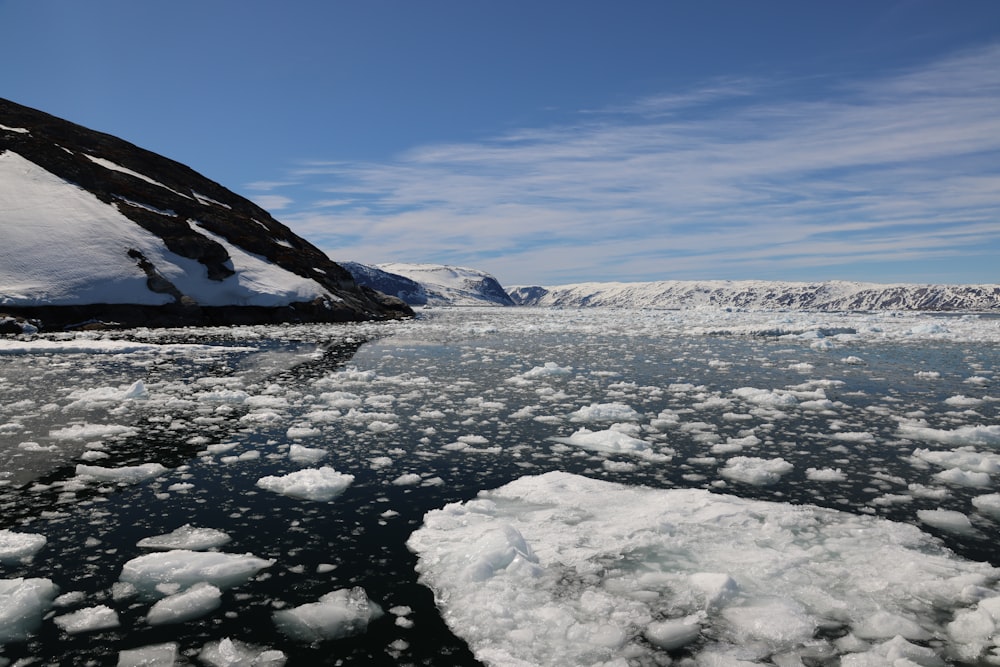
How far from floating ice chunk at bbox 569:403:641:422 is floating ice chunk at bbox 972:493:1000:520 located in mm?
5037

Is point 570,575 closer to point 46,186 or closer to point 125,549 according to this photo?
point 125,549

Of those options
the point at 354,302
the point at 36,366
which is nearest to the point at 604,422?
the point at 36,366

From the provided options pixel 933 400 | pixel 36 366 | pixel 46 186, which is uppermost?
pixel 46 186

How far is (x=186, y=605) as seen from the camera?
13.5 ft

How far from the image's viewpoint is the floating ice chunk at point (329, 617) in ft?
12.5

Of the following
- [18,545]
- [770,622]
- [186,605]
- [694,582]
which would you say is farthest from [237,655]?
[770,622]

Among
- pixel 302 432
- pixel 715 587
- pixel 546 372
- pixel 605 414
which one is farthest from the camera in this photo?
pixel 546 372

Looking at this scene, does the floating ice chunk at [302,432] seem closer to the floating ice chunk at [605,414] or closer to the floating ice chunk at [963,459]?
the floating ice chunk at [605,414]

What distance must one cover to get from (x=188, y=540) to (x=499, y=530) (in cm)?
294

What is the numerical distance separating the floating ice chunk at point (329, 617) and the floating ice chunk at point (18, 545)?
8.78 feet

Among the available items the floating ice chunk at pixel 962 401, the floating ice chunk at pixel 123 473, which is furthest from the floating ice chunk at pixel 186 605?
the floating ice chunk at pixel 962 401

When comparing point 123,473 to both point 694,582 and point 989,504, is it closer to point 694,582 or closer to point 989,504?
point 694,582

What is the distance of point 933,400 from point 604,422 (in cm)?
791

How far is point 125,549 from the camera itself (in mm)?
4996
